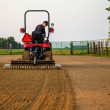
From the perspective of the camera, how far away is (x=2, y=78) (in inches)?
600

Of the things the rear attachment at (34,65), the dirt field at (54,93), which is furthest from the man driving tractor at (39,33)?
the dirt field at (54,93)

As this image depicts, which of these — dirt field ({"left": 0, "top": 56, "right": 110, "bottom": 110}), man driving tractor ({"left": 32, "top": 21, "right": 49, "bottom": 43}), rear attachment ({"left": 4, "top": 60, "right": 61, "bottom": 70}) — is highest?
man driving tractor ({"left": 32, "top": 21, "right": 49, "bottom": 43})

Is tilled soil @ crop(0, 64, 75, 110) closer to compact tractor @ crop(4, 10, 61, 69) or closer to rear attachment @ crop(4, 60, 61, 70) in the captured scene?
rear attachment @ crop(4, 60, 61, 70)

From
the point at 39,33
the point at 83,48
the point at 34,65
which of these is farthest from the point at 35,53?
the point at 83,48

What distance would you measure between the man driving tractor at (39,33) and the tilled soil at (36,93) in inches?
215

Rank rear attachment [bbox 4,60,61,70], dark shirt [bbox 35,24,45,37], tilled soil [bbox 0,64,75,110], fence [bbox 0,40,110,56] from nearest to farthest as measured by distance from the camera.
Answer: tilled soil [bbox 0,64,75,110], rear attachment [bbox 4,60,61,70], dark shirt [bbox 35,24,45,37], fence [bbox 0,40,110,56]

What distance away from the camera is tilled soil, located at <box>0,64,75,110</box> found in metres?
9.21

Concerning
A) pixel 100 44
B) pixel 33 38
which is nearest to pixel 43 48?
pixel 33 38

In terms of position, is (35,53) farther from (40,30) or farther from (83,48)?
(83,48)

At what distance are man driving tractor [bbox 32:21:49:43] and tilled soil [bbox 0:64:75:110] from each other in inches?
215

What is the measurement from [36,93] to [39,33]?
32.0 feet

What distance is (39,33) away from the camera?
20.9 m

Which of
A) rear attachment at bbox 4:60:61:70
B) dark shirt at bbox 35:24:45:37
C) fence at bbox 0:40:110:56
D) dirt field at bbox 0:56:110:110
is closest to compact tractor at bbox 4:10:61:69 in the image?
rear attachment at bbox 4:60:61:70

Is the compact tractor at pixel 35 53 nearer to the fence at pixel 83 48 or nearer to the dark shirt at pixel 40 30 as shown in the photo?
the dark shirt at pixel 40 30
